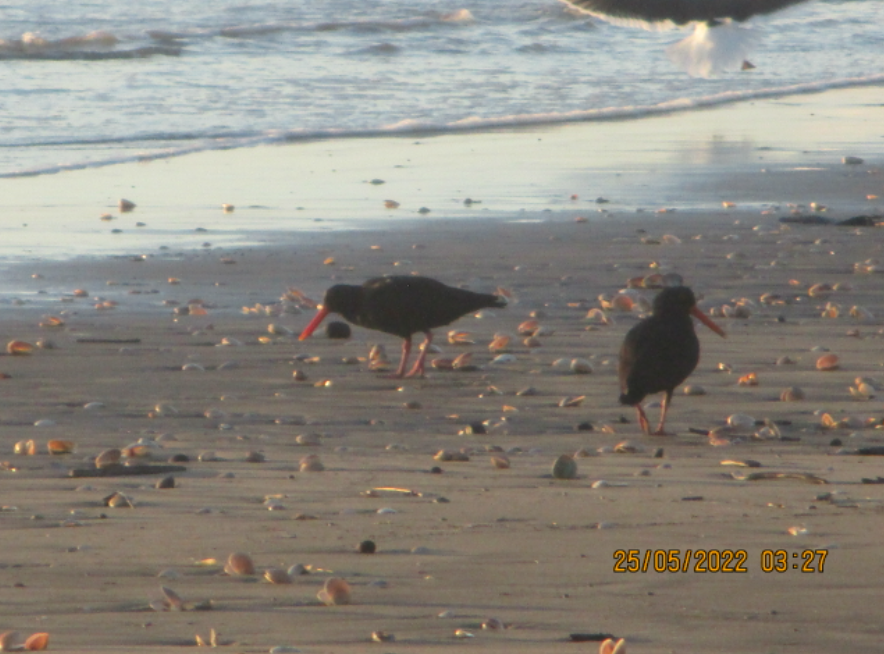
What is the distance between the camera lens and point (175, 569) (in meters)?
3.35

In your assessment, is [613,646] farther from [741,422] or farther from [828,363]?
[828,363]

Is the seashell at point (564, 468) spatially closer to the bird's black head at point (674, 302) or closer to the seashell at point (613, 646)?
the bird's black head at point (674, 302)

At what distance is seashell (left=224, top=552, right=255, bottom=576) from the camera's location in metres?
3.32

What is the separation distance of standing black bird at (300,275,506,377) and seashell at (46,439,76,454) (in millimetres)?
1913

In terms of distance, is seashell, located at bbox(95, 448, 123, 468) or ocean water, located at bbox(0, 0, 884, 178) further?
ocean water, located at bbox(0, 0, 884, 178)

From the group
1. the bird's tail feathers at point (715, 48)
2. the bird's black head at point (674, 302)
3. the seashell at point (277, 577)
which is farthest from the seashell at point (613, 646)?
the bird's black head at point (674, 302)

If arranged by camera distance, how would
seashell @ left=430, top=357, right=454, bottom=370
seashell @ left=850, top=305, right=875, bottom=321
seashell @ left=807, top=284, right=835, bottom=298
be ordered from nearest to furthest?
seashell @ left=430, top=357, right=454, bottom=370, seashell @ left=850, top=305, right=875, bottom=321, seashell @ left=807, top=284, right=835, bottom=298

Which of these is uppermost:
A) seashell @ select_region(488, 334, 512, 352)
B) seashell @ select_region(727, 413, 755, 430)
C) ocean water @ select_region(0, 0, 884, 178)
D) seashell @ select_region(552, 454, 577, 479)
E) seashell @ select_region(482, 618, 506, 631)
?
seashell @ select_region(482, 618, 506, 631)

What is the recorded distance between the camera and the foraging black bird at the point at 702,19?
9.20 ft

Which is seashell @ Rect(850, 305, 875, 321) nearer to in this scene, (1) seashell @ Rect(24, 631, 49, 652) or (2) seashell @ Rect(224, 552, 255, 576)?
(2) seashell @ Rect(224, 552, 255, 576)

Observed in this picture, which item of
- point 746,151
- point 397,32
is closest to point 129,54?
point 397,32

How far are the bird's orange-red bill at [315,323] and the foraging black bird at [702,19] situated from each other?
389 centimetres

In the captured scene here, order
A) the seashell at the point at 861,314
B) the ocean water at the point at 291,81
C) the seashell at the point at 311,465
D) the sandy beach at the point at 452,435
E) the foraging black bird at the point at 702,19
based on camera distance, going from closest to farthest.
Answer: the foraging black bird at the point at 702,19
the sandy beach at the point at 452,435
the seashell at the point at 311,465
the seashell at the point at 861,314
the ocean water at the point at 291,81

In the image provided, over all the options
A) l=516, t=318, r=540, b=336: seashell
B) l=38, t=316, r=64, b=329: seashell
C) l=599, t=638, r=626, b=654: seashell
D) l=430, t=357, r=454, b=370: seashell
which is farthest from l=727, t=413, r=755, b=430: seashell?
l=38, t=316, r=64, b=329: seashell
